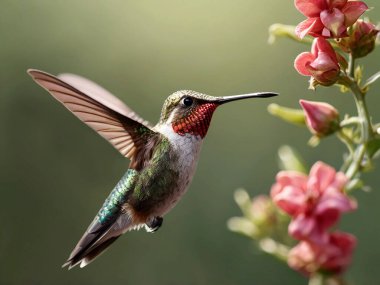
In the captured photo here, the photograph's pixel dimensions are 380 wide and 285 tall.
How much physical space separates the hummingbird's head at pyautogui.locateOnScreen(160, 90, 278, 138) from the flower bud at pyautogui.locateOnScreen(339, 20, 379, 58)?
0.59 meters

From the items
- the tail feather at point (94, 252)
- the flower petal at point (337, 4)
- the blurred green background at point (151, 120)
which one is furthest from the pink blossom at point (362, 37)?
the blurred green background at point (151, 120)

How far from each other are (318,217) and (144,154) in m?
0.91

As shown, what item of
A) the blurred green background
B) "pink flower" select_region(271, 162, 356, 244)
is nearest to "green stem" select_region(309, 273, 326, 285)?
"pink flower" select_region(271, 162, 356, 244)

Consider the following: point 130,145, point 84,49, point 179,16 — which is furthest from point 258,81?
point 130,145

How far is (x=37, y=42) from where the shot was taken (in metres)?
8.93

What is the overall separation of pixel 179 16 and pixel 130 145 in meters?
5.53

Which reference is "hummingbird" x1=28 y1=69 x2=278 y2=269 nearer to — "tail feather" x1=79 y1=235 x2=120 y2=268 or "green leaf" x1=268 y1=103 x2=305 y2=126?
"tail feather" x1=79 y1=235 x2=120 y2=268

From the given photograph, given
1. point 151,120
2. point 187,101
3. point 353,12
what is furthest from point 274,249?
point 151,120

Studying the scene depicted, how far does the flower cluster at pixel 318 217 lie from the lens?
2930 mm

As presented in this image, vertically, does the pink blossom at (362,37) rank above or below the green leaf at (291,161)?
above

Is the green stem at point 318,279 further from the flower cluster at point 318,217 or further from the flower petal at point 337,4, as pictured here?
the flower petal at point 337,4

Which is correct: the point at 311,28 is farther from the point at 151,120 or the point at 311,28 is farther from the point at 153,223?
the point at 151,120

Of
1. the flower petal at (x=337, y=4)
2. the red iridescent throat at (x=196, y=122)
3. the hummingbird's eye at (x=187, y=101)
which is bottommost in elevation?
the red iridescent throat at (x=196, y=122)

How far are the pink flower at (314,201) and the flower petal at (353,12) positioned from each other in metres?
0.58
